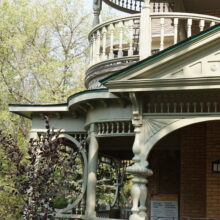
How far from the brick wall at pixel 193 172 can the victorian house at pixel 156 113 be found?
1.0 inches

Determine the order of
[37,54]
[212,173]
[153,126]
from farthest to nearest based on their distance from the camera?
[37,54] → [212,173] → [153,126]

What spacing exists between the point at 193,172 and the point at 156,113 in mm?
3055

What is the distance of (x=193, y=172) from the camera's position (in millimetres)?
10789

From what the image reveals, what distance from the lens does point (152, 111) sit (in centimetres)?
873

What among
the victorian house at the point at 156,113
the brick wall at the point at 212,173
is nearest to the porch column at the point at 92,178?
the victorian house at the point at 156,113

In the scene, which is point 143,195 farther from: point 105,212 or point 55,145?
point 105,212

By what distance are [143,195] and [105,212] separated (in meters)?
6.42

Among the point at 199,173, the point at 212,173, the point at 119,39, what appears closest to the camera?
the point at 212,173

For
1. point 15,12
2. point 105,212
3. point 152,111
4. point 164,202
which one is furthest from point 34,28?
point 152,111

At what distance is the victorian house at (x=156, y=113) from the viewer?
26.2ft

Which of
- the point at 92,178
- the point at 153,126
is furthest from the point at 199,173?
the point at 153,126

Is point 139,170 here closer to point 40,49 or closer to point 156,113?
point 156,113

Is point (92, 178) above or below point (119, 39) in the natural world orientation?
below

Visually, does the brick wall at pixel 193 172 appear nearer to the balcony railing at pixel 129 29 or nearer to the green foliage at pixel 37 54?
the balcony railing at pixel 129 29
